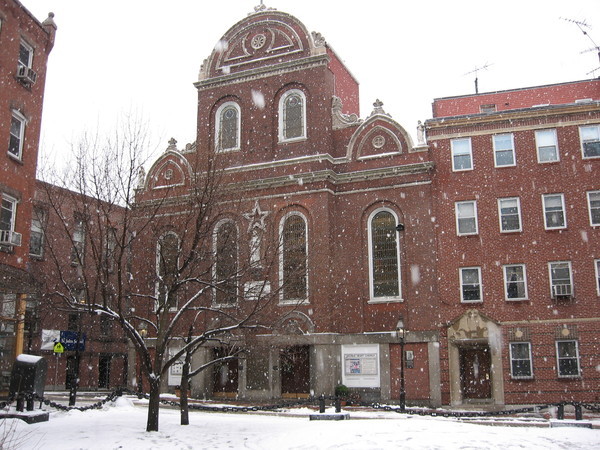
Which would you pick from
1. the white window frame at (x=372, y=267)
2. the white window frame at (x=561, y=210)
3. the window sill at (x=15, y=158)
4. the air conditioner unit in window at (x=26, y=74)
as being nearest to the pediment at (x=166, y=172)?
the white window frame at (x=372, y=267)

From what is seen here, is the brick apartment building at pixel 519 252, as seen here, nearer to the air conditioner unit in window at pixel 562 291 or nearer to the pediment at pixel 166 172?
the air conditioner unit in window at pixel 562 291

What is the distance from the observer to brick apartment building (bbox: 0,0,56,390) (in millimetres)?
20641

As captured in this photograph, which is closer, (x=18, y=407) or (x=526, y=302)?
(x=18, y=407)

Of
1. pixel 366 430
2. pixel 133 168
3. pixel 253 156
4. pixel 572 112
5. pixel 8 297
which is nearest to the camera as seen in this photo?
pixel 366 430

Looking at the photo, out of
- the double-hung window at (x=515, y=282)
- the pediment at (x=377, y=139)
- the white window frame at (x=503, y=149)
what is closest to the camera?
the double-hung window at (x=515, y=282)

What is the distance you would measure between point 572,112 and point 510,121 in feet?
8.92

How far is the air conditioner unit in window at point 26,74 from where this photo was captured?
2175 cm

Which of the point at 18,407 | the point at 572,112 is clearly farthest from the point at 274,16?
the point at 18,407

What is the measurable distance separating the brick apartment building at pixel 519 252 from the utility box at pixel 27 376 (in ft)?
55.0

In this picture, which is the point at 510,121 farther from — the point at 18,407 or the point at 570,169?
the point at 18,407

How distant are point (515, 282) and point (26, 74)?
21529 mm

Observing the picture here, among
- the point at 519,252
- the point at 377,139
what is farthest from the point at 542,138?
the point at 377,139

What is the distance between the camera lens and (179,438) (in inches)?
613

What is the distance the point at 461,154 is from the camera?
30234 mm
